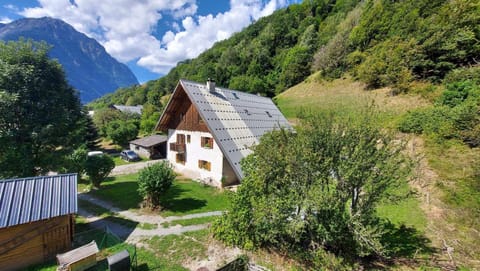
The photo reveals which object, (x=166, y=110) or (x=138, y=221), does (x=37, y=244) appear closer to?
(x=138, y=221)

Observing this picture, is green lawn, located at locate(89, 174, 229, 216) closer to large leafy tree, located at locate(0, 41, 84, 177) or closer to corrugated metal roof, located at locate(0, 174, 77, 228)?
large leafy tree, located at locate(0, 41, 84, 177)

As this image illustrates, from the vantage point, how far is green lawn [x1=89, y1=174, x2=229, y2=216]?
1322cm

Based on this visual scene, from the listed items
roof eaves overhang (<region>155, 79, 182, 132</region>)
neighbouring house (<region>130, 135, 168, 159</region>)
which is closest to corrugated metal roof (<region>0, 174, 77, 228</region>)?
roof eaves overhang (<region>155, 79, 182, 132</region>)

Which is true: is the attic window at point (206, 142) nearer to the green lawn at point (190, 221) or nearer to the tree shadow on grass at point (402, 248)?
the green lawn at point (190, 221)

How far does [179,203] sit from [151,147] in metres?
17.8

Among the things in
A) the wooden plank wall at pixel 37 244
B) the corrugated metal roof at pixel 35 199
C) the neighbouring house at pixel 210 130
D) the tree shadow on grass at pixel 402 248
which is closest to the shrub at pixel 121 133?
the neighbouring house at pixel 210 130

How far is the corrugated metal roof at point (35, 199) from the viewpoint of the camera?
7.54 m

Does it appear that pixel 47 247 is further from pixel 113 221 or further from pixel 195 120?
pixel 195 120

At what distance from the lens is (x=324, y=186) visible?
23.4ft

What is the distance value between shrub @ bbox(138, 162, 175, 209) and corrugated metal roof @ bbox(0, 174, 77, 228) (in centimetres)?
358

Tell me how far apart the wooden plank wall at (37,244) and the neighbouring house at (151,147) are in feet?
67.2

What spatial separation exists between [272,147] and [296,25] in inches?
3195

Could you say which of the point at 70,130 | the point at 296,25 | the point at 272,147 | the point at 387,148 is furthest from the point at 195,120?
the point at 296,25

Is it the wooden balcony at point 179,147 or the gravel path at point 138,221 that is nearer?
the gravel path at point 138,221
